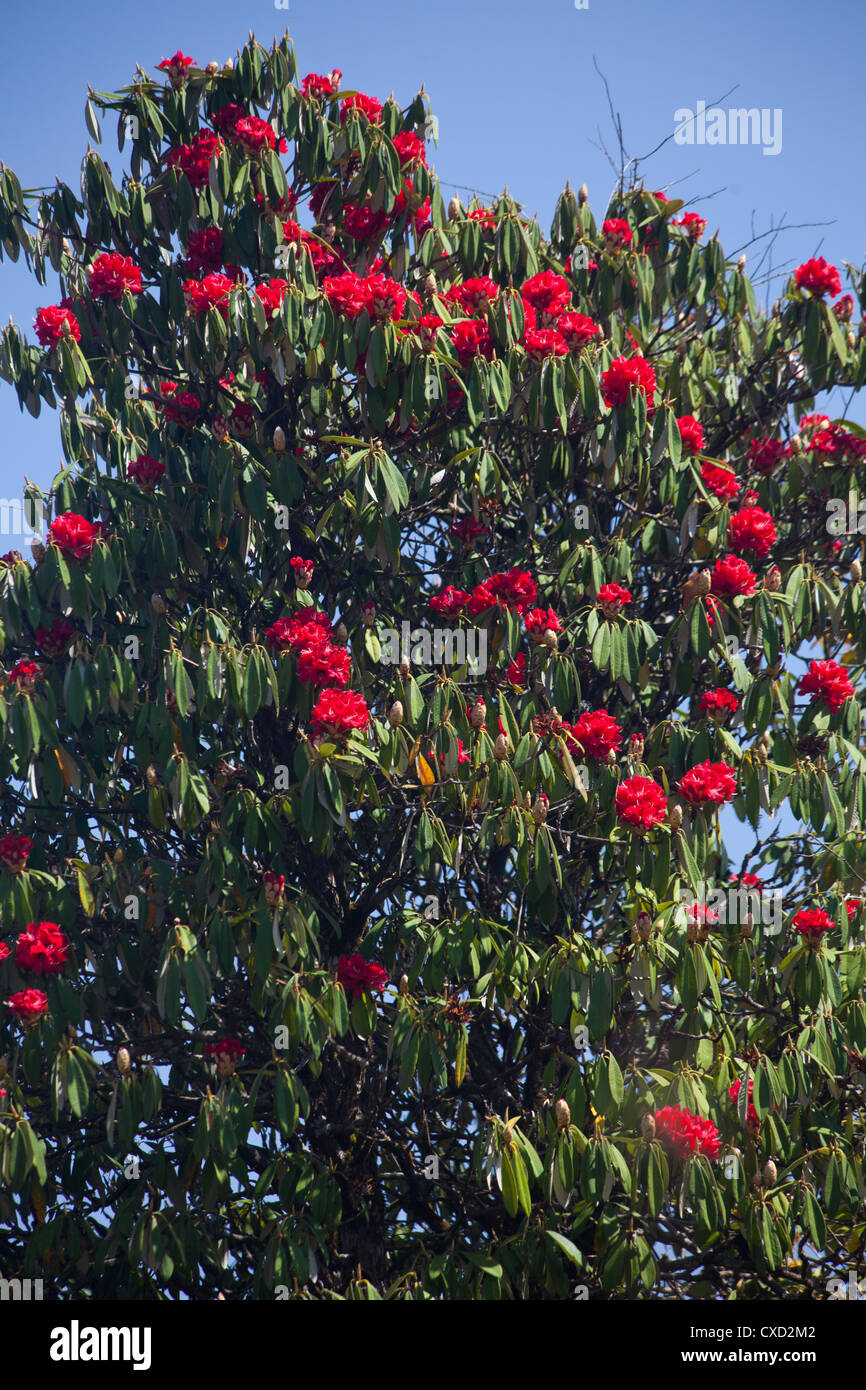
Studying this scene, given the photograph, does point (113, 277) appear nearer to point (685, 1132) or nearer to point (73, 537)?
point (73, 537)

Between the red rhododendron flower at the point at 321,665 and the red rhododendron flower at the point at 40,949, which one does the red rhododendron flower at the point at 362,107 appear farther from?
the red rhododendron flower at the point at 40,949

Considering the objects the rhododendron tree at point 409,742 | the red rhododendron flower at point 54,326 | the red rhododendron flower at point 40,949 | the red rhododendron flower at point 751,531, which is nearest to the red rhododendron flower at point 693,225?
the rhododendron tree at point 409,742

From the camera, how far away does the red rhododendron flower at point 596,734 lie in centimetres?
638

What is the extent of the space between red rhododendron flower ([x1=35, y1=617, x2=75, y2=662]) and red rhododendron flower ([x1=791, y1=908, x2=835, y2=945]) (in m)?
3.77

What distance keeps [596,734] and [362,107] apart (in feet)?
11.8

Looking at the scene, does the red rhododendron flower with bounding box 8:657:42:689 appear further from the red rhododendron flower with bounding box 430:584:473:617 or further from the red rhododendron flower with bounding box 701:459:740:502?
the red rhododendron flower with bounding box 701:459:740:502

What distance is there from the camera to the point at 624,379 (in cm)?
668

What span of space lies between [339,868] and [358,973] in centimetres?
100

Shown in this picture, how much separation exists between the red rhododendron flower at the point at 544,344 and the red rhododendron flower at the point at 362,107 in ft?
5.16

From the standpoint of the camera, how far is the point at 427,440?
7.14 meters

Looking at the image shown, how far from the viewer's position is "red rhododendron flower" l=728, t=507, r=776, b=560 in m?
6.92

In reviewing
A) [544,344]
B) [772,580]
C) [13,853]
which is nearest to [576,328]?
[544,344]

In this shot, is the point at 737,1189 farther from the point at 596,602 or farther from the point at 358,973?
the point at 596,602

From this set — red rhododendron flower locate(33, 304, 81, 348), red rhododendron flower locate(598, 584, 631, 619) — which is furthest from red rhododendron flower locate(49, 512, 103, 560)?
red rhododendron flower locate(598, 584, 631, 619)
